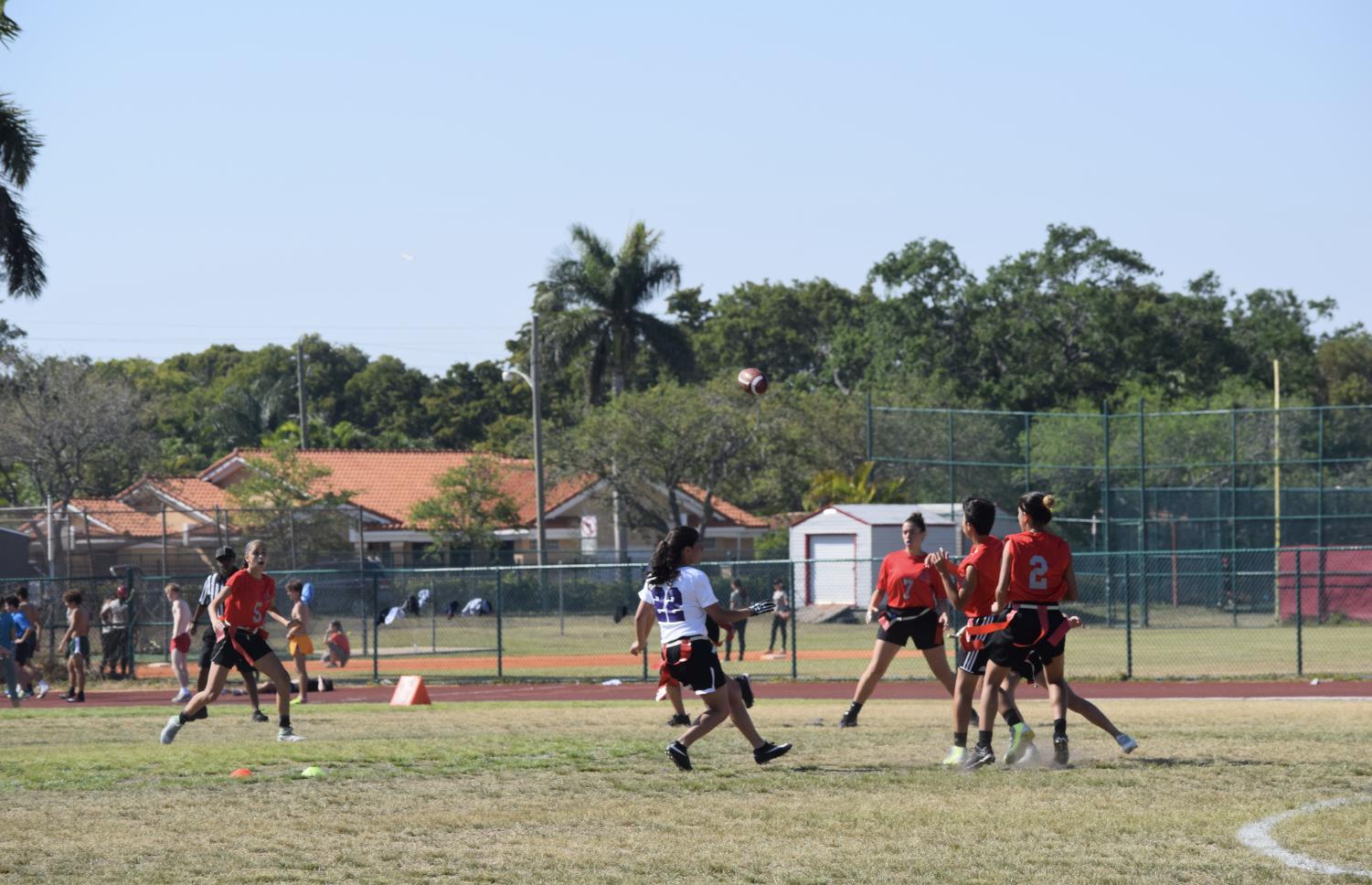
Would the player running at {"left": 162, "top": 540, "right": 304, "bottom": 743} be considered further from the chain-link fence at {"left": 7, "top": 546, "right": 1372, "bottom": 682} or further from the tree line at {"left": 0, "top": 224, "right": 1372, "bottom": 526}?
the tree line at {"left": 0, "top": 224, "right": 1372, "bottom": 526}

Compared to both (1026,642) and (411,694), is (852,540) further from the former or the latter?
(1026,642)

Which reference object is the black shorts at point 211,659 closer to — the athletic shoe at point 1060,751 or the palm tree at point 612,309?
the athletic shoe at point 1060,751

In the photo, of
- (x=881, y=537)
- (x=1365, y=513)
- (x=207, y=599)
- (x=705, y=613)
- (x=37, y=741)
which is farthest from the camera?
(x=881, y=537)

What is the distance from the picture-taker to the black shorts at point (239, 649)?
15.2m

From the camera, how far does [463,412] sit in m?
91.1

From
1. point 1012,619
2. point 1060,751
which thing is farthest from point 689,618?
point 1060,751

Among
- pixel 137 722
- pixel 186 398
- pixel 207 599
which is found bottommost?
pixel 137 722

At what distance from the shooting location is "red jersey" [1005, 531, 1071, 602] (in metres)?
11.1

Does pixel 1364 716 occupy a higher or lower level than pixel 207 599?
lower

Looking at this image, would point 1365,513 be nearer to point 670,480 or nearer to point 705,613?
point 670,480

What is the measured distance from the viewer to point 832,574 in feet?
148

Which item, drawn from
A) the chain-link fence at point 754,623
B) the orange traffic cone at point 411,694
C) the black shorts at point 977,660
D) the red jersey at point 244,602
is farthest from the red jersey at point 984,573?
the chain-link fence at point 754,623

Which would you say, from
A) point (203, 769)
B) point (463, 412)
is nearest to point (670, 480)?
point (463, 412)

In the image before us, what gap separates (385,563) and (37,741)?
2890 centimetres
